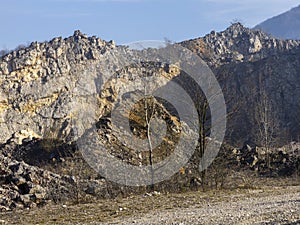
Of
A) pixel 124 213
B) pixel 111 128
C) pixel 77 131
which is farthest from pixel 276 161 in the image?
pixel 77 131

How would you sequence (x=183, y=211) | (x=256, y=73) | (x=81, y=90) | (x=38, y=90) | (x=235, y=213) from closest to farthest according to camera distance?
1. (x=235, y=213)
2. (x=183, y=211)
3. (x=38, y=90)
4. (x=81, y=90)
5. (x=256, y=73)

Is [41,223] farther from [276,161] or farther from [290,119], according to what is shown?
[290,119]

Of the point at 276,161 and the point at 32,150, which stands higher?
the point at 32,150

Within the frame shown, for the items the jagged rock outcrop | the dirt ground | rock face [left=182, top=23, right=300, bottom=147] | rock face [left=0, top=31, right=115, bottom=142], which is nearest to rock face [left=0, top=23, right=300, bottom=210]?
rock face [left=0, top=31, right=115, bottom=142]

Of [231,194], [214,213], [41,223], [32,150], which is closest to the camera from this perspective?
[214,213]

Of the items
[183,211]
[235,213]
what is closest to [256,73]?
[183,211]

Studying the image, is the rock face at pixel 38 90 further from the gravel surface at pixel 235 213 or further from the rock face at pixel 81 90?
the gravel surface at pixel 235 213

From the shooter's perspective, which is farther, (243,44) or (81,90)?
(243,44)

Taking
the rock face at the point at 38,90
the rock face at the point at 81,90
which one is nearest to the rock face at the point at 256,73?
the rock face at the point at 81,90

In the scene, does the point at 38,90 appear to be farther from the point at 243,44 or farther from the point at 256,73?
the point at 243,44

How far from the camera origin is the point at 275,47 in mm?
70688

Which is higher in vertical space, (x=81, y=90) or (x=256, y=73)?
(x=256, y=73)

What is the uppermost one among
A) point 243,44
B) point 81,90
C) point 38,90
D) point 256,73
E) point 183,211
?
point 243,44

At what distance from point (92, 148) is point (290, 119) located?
33.2m
